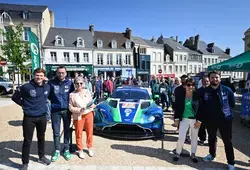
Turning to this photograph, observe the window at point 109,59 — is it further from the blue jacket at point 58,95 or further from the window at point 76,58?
the blue jacket at point 58,95

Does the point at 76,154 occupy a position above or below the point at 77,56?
below

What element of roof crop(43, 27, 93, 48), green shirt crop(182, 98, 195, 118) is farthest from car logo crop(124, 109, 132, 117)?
roof crop(43, 27, 93, 48)

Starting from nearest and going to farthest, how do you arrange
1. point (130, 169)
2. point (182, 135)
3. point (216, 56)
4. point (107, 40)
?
1. point (130, 169)
2. point (182, 135)
3. point (107, 40)
4. point (216, 56)

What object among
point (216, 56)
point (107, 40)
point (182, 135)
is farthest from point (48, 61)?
point (216, 56)

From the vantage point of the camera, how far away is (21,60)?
11625 millimetres

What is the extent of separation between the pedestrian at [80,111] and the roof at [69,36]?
85.3 feet

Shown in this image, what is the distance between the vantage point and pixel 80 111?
317 centimetres

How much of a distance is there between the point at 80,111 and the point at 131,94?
2.55m

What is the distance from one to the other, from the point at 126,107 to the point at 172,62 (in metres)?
34.6

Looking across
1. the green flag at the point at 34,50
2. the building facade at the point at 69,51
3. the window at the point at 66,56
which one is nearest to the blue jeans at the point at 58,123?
the green flag at the point at 34,50

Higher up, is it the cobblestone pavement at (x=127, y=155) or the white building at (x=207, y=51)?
the white building at (x=207, y=51)

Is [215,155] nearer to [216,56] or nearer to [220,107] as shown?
[220,107]

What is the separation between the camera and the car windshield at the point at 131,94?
5.31 meters

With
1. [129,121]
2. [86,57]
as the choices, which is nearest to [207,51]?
[86,57]
